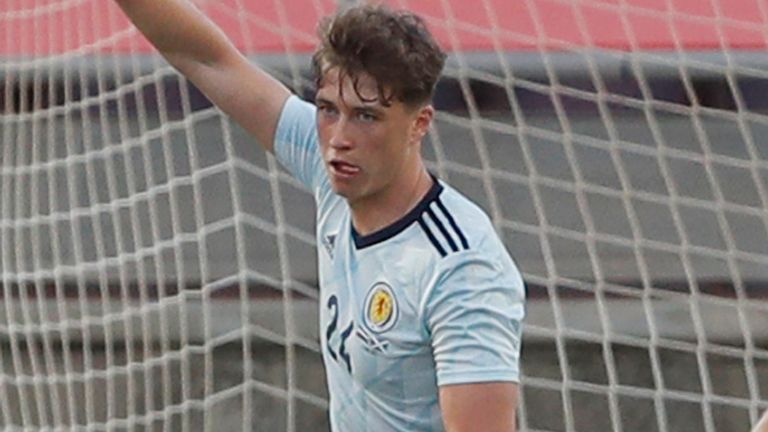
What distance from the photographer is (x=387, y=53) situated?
1.75 meters

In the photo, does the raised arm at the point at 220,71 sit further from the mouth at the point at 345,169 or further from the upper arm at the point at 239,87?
the mouth at the point at 345,169

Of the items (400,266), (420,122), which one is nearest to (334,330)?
(400,266)

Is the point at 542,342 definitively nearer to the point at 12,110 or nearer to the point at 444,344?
the point at 12,110

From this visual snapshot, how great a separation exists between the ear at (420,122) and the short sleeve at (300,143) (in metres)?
0.20

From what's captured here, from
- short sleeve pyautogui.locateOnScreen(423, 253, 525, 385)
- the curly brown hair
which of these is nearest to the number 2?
short sleeve pyautogui.locateOnScreen(423, 253, 525, 385)

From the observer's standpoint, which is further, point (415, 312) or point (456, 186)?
point (456, 186)

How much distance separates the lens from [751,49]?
3520 mm

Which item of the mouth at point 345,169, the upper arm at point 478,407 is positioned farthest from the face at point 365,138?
the upper arm at point 478,407

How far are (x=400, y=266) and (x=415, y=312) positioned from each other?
0.05m

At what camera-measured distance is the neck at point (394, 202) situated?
1806 mm

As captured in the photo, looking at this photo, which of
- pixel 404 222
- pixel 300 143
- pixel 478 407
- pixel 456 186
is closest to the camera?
pixel 478 407

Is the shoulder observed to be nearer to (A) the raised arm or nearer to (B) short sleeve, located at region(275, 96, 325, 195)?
(B) short sleeve, located at region(275, 96, 325, 195)

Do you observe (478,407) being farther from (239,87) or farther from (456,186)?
(456,186)

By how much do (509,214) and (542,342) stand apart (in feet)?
0.90
